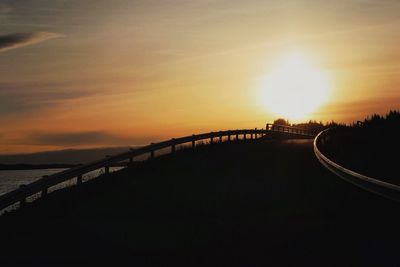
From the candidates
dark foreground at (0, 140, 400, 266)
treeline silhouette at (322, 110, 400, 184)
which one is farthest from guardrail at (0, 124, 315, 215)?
treeline silhouette at (322, 110, 400, 184)

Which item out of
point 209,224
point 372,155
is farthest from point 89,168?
point 372,155

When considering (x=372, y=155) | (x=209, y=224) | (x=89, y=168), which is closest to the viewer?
(x=209, y=224)

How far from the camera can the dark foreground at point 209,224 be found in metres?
10.2

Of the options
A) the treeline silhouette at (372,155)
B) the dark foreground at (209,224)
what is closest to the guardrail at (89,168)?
the dark foreground at (209,224)

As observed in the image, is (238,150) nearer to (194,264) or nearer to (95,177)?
(95,177)

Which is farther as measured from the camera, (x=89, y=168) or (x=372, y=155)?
(x=372, y=155)

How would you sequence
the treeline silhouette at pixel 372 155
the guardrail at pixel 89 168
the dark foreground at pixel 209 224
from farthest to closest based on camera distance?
the treeline silhouette at pixel 372 155
the guardrail at pixel 89 168
the dark foreground at pixel 209 224

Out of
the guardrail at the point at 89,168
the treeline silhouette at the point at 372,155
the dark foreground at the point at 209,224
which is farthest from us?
the treeline silhouette at the point at 372,155

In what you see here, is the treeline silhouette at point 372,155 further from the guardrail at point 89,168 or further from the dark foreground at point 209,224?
the guardrail at point 89,168

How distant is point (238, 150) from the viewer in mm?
32969

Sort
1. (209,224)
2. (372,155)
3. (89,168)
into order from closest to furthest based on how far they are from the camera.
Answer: (209,224), (89,168), (372,155)

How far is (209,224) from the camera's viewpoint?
12883 millimetres

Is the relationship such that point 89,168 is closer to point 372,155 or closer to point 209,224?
point 209,224

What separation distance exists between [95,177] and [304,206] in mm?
9113
